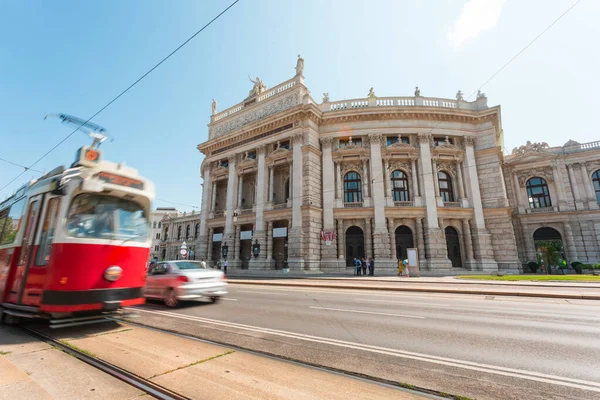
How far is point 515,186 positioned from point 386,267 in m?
21.2

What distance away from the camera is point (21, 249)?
634cm

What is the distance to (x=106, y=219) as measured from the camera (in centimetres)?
594

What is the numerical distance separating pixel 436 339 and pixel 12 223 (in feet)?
35.0

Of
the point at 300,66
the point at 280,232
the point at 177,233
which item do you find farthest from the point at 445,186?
the point at 177,233

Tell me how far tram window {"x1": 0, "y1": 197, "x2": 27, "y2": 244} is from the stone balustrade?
27.2 metres

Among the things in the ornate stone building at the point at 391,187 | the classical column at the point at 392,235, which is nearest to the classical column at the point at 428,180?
the ornate stone building at the point at 391,187

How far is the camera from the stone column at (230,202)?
3075 cm

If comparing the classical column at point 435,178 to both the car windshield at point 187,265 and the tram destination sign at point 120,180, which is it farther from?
the tram destination sign at point 120,180

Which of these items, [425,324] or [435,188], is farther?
[435,188]

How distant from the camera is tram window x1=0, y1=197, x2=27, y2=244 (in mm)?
6873

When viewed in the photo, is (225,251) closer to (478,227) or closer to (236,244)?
(236,244)

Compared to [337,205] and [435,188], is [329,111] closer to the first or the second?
[337,205]

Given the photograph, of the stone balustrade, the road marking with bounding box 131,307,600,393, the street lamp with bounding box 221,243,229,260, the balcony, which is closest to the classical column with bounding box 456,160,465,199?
the stone balustrade

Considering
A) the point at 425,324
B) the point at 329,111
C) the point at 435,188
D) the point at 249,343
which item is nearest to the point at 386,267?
the point at 435,188
